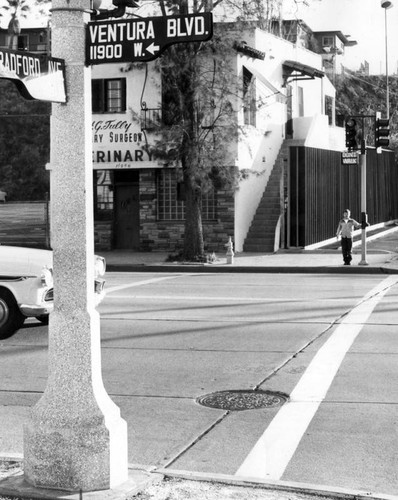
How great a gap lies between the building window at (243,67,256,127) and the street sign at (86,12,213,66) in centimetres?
2186

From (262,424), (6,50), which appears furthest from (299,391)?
Answer: (6,50)

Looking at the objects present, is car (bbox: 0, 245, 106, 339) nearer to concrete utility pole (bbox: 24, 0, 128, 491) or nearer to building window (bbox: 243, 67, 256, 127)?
concrete utility pole (bbox: 24, 0, 128, 491)

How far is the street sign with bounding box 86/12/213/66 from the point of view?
5758 mm

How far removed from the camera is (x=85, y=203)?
584 cm

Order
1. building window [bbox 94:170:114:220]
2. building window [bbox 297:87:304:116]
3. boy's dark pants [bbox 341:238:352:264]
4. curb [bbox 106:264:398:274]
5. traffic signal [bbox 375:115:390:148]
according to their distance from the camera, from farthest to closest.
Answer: building window [bbox 297:87:304:116]
building window [bbox 94:170:114:220]
traffic signal [bbox 375:115:390:148]
boy's dark pants [bbox 341:238:352:264]
curb [bbox 106:264:398:274]

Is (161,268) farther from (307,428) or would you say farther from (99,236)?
(307,428)

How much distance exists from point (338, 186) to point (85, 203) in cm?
3147

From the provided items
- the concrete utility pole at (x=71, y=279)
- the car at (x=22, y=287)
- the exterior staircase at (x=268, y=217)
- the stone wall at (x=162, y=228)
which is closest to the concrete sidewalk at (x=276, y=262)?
the stone wall at (x=162, y=228)

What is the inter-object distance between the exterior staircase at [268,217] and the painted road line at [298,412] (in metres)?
17.6

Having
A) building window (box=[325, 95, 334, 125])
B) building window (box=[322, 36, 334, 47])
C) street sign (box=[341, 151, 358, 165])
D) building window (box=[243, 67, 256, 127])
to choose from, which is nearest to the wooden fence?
building window (box=[243, 67, 256, 127])

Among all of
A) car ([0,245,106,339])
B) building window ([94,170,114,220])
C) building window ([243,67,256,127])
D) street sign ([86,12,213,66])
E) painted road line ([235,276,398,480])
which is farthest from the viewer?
building window ([94,170,114,220])

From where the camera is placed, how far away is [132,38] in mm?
5789

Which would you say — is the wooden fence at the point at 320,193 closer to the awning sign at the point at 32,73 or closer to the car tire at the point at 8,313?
the car tire at the point at 8,313

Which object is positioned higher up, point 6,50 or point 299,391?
point 6,50
